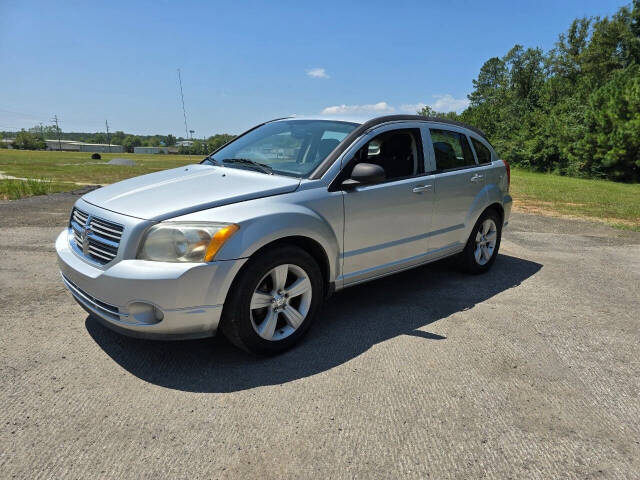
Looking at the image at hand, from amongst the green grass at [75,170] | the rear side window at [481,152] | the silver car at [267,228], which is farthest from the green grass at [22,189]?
the rear side window at [481,152]

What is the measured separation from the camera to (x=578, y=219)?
1012 cm

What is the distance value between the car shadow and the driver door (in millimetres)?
429

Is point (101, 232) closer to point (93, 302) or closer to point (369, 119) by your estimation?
point (93, 302)

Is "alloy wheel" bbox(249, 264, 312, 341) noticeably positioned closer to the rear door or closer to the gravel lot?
the gravel lot

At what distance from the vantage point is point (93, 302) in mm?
3168

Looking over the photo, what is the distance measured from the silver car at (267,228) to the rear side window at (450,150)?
0.06ft

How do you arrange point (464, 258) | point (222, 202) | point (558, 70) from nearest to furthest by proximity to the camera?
point (222, 202) < point (464, 258) < point (558, 70)

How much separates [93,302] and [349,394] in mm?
1790

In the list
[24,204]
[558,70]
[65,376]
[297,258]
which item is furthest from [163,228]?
[558,70]

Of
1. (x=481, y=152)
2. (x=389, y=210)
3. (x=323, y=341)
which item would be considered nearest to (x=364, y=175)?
(x=389, y=210)

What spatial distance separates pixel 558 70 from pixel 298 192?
68.9 m

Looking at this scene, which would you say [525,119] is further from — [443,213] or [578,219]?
[443,213]

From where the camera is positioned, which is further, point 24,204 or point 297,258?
point 24,204

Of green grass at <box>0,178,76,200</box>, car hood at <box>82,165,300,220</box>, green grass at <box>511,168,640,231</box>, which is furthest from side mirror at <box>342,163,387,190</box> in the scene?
green grass at <box>0,178,76,200</box>
